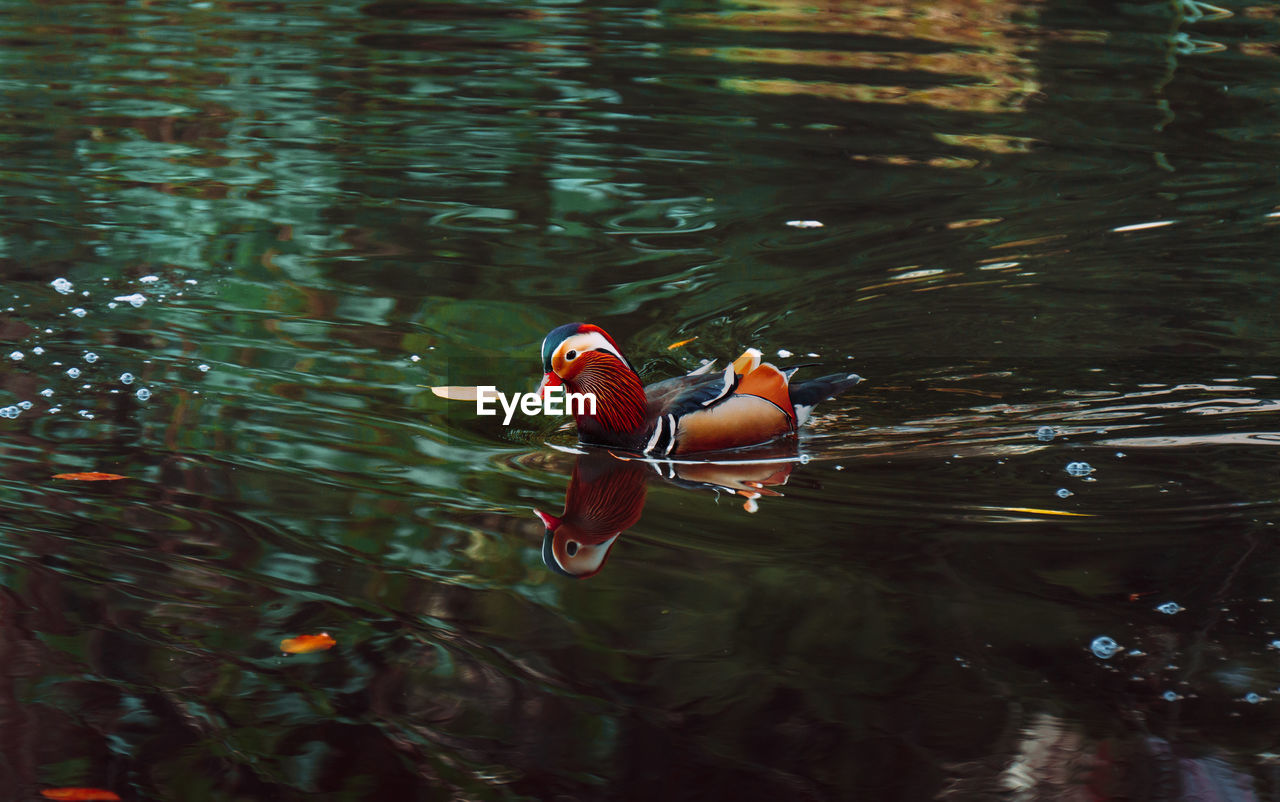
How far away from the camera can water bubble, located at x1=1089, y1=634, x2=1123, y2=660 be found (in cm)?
371

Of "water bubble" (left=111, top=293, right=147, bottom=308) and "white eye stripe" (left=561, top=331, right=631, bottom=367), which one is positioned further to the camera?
"water bubble" (left=111, top=293, right=147, bottom=308)

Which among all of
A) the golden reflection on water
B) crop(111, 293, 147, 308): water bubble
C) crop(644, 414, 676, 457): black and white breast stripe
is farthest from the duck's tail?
the golden reflection on water

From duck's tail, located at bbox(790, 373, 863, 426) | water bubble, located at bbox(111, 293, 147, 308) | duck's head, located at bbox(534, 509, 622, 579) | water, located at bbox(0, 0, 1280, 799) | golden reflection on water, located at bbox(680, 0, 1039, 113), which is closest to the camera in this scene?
water, located at bbox(0, 0, 1280, 799)

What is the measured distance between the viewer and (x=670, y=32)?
545 inches

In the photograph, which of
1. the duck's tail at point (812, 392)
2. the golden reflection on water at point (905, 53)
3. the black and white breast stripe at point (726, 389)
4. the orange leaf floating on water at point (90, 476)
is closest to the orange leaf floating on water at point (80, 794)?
the orange leaf floating on water at point (90, 476)

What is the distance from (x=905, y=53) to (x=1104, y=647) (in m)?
9.75

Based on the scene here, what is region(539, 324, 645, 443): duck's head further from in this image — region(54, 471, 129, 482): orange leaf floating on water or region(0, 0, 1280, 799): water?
region(54, 471, 129, 482): orange leaf floating on water

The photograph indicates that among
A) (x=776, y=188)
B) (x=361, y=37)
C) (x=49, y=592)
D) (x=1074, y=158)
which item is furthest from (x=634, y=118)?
(x=49, y=592)

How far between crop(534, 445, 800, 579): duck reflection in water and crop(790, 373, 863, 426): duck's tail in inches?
7.5

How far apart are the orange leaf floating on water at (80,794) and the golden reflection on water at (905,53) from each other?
886cm

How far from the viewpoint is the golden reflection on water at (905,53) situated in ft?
36.2

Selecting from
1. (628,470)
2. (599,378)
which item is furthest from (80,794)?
(599,378)

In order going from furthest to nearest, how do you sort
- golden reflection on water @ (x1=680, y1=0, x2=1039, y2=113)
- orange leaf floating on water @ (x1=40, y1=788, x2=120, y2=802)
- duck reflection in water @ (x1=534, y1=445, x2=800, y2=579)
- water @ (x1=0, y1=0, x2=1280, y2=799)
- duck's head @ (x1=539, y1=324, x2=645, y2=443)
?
golden reflection on water @ (x1=680, y1=0, x2=1039, y2=113) → duck's head @ (x1=539, y1=324, x2=645, y2=443) → duck reflection in water @ (x1=534, y1=445, x2=800, y2=579) → water @ (x1=0, y1=0, x2=1280, y2=799) → orange leaf floating on water @ (x1=40, y1=788, x2=120, y2=802)

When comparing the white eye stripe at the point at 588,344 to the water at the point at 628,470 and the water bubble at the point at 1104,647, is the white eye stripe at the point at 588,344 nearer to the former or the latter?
the water at the point at 628,470
